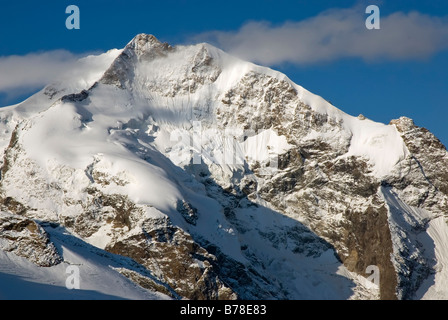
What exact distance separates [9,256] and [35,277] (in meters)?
8.16

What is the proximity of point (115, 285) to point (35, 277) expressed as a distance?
13.6 meters
